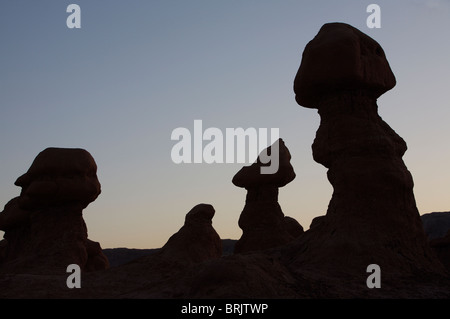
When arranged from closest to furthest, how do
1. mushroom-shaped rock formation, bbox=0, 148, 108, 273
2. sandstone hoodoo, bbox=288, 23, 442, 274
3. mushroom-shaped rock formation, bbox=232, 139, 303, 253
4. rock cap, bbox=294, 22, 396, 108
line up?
1. sandstone hoodoo, bbox=288, 23, 442, 274
2. rock cap, bbox=294, 22, 396, 108
3. mushroom-shaped rock formation, bbox=0, 148, 108, 273
4. mushroom-shaped rock formation, bbox=232, 139, 303, 253

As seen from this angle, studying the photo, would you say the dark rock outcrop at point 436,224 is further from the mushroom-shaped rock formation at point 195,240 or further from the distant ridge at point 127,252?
the mushroom-shaped rock formation at point 195,240

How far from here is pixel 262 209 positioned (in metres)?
21.1

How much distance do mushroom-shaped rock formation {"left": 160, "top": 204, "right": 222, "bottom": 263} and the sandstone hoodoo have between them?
7425mm

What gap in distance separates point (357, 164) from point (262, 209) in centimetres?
945

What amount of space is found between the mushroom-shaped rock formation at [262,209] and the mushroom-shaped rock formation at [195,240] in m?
1.58

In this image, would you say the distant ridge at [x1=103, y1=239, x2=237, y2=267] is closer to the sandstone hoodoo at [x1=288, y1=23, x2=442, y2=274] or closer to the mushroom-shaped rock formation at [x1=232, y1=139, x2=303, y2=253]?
the mushroom-shaped rock formation at [x1=232, y1=139, x2=303, y2=253]

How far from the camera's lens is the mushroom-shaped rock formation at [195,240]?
18.8 m

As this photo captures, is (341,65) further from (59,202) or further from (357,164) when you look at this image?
(59,202)

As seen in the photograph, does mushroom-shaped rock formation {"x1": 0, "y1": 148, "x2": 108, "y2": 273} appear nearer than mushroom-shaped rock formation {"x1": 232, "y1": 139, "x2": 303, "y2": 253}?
Yes

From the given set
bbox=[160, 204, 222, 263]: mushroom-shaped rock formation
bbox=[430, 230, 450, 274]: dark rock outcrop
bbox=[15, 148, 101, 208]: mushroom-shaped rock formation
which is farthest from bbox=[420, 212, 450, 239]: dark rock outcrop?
bbox=[15, 148, 101, 208]: mushroom-shaped rock formation

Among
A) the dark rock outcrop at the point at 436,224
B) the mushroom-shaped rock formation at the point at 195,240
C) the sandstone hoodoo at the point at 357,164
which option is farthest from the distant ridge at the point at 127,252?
the sandstone hoodoo at the point at 357,164

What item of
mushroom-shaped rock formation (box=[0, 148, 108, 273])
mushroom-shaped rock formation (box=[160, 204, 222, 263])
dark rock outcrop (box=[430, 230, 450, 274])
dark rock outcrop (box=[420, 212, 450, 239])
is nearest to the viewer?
mushroom-shaped rock formation (box=[160, 204, 222, 263])

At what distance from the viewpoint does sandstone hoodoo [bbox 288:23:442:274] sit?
11.0 metres
